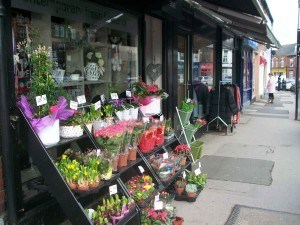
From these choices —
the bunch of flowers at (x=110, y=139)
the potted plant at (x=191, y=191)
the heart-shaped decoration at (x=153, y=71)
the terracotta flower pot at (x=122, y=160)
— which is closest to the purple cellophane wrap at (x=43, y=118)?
the bunch of flowers at (x=110, y=139)

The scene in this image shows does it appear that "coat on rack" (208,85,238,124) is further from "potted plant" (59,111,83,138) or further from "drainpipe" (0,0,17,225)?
"drainpipe" (0,0,17,225)

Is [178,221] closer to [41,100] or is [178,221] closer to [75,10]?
[41,100]

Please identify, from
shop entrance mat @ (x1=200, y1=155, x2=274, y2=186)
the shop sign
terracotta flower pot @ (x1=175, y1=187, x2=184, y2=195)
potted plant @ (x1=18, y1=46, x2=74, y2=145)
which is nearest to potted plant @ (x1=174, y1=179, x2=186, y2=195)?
terracotta flower pot @ (x1=175, y1=187, x2=184, y2=195)

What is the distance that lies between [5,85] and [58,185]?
35.6 inches

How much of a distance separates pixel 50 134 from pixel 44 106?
24 cm

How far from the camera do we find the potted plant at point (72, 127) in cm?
320

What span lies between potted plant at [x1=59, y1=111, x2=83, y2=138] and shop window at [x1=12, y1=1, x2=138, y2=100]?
1.93ft

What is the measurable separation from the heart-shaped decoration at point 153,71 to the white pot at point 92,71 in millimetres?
1373

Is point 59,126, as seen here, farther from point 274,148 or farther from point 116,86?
point 274,148

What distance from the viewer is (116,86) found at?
5.33 meters

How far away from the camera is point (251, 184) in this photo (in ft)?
17.7

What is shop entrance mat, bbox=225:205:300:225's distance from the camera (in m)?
4.03

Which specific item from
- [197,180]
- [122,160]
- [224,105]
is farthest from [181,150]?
[224,105]

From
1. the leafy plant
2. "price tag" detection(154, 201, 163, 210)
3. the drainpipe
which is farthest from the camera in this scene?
the leafy plant
